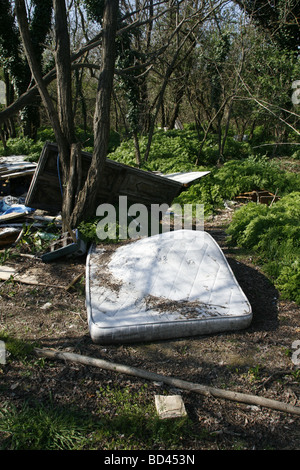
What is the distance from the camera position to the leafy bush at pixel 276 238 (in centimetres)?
472

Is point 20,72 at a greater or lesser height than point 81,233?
greater

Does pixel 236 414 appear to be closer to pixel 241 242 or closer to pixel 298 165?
pixel 241 242

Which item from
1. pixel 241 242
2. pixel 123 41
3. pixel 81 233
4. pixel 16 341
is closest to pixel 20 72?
pixel 123 41

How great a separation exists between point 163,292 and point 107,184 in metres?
3.41

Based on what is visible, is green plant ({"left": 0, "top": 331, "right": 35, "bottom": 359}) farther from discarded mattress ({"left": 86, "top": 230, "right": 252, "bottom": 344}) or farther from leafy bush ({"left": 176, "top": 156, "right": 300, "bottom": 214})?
leafy bush ({"left": 176, "top": 156, "right": 300, "bottom": 214})

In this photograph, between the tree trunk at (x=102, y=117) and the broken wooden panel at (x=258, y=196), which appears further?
the broken wooden panel at (x=258, y=196)

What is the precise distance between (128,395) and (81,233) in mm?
3334

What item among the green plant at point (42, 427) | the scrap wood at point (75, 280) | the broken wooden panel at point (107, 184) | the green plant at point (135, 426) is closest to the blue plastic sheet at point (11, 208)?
the broken wooden panel at point (107, 184)

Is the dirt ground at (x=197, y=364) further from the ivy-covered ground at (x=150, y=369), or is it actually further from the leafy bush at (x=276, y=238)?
the leafy bush at (x=276, y=238)

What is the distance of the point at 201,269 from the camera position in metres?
4.62

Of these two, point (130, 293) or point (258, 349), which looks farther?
point (130, 293)
